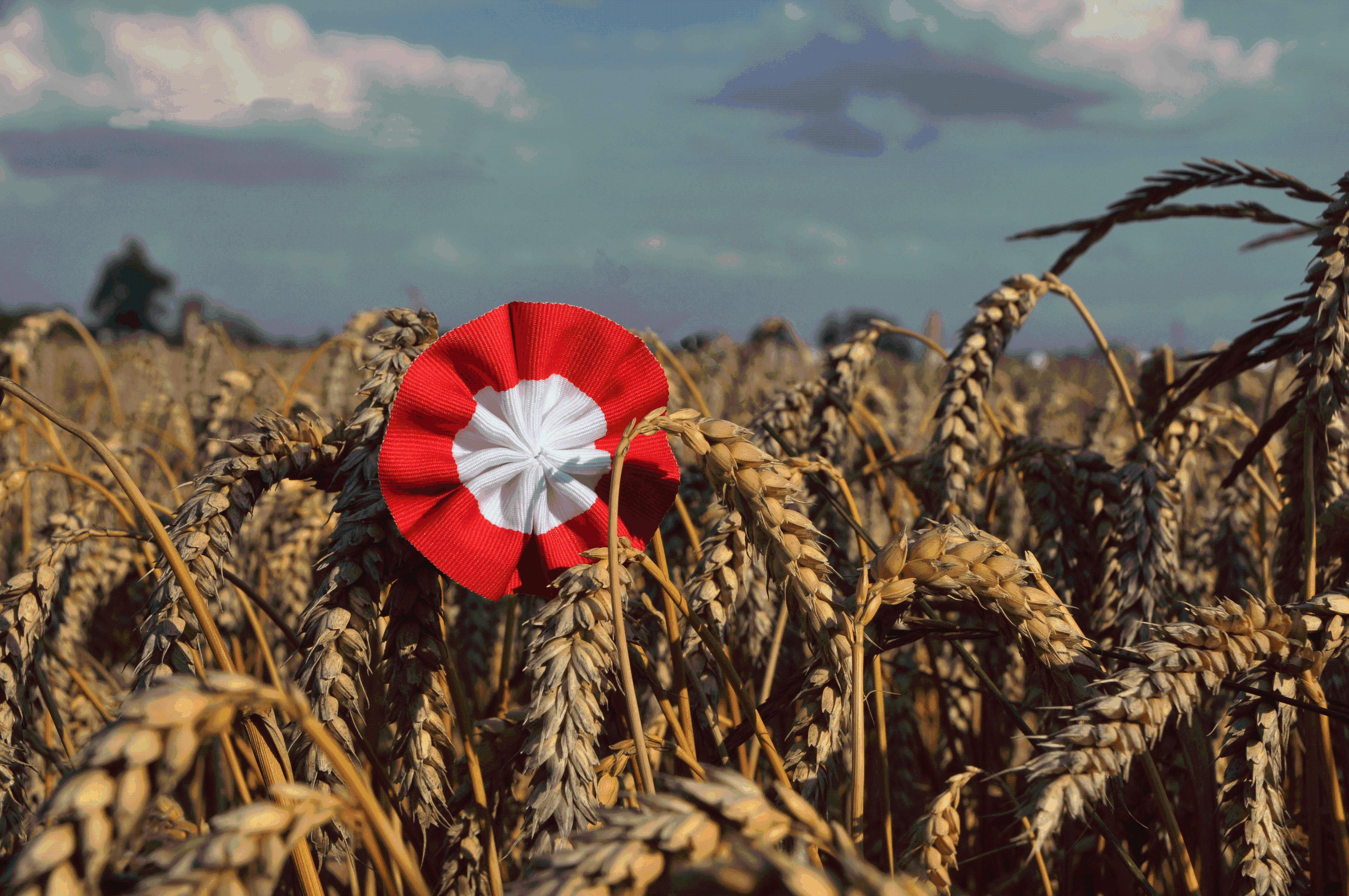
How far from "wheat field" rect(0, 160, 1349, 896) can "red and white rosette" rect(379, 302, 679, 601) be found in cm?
8

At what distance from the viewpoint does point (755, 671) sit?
2.54 metres

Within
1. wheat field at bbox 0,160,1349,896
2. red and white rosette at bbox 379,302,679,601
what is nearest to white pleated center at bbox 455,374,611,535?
red and white rosette at bbox 379,302,679,601

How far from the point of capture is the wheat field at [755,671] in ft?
2.13

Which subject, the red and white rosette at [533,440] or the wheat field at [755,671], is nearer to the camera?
the wheat field at [755,671]

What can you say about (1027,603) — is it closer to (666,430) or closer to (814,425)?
(666,430)

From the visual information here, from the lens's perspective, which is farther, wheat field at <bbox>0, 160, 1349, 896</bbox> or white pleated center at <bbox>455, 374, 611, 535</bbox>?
white pleated center at <bbox>455, 374, 611, 535</bbox>

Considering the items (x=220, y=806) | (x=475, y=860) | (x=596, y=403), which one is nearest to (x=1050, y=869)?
(x=475, y=860)

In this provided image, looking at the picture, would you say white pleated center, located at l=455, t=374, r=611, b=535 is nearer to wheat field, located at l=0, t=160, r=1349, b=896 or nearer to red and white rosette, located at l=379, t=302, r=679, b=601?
red and white rosette, located at l=379, t=302, r=679, b=601

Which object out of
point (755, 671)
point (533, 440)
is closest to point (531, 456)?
Answer: point (533, 440)

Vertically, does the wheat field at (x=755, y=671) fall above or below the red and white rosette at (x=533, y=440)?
below

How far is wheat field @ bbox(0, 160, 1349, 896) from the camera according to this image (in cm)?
65

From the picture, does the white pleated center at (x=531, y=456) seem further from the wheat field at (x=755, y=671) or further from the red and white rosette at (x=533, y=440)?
the wheat field at (x=755, y=671)

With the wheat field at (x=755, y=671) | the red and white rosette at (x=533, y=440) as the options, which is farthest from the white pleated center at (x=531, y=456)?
the wheat field at (x=755, y=671)

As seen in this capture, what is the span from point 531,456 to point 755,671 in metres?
1.46
